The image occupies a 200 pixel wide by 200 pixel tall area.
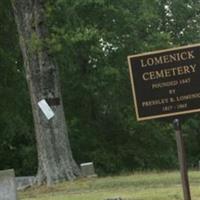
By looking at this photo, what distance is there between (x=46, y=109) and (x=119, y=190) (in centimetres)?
503

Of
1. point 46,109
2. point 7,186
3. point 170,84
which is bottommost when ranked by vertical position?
→ point 7,186

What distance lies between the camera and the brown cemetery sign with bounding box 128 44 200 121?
10766 millimetres

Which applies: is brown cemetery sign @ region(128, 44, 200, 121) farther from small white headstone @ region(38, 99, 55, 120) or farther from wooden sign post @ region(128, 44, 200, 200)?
small white headstone @ region(38, 99, 55, 120)

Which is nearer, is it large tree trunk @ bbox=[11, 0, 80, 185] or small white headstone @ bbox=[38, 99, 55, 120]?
small white headstone @ bbox=[38, 99, 55, 120]

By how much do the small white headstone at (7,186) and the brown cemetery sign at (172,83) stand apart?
105 inches

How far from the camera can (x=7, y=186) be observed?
1220 cm

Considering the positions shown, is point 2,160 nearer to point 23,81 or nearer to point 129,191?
point 23,81

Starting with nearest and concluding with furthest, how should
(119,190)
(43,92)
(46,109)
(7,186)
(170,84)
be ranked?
(170,84) < (7,186) < (119,190) < (46,109) < (43,92)

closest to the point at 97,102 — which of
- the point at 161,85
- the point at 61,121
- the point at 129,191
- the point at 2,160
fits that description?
the point at 2,160

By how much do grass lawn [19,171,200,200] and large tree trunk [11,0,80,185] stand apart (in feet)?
3.40

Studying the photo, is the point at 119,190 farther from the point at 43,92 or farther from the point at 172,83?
the point at 172,83

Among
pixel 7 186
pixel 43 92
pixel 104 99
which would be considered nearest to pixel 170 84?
pixel 7 186

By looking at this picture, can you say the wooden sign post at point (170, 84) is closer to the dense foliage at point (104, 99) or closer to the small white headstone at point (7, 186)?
the small white headstone at point (7, 186)

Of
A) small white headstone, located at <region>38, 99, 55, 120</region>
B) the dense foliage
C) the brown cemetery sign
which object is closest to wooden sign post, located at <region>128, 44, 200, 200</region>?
the brown cemetery sign
